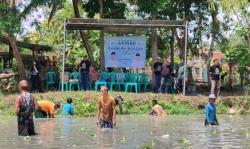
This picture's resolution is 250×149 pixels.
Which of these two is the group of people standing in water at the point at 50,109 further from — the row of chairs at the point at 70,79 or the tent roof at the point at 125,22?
the row of chairs at the point at 70,79

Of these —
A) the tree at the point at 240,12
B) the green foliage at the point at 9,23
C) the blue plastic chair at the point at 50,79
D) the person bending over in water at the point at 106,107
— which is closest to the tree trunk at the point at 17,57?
the blue plastic chair at the point at 50,79

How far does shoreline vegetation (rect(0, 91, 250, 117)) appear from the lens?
78.4 ft

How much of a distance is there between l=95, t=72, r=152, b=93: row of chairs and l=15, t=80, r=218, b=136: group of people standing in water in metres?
4.04

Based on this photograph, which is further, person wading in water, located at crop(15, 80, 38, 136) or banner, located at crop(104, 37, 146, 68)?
banner, located at crop(104, 37, 146, 68)

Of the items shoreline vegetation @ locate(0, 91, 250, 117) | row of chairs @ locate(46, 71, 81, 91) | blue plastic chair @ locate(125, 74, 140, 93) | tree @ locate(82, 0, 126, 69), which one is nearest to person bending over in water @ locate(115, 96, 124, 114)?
shoreline vegetation @ locate(0, 91, 250, 117)

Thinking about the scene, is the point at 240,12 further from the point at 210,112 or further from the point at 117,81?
the point at 210,112

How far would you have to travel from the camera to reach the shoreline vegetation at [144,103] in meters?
23.9

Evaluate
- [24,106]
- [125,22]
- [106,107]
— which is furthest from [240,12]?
[24,106]

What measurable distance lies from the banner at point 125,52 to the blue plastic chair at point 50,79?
8.85 feet

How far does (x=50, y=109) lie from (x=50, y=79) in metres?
7.40

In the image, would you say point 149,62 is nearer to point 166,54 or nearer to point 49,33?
point 166,54

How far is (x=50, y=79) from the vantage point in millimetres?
29188

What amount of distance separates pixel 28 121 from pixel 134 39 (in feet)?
44.0

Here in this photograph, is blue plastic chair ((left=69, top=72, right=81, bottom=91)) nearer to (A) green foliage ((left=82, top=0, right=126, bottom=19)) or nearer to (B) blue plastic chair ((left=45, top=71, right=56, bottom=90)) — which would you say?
(B) blue plastic chair ((left=45, top=71, right=56, bottom=90))
